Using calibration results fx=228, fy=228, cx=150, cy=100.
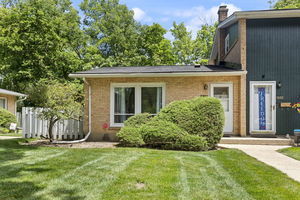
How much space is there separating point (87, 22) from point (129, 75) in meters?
23.1

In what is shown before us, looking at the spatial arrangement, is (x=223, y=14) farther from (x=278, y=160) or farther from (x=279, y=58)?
(x=278, y=160)

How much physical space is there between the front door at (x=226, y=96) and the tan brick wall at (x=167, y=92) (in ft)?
0.54

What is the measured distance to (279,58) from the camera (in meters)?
10.2

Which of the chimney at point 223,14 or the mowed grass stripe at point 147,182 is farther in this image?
the chimney at point 223,14

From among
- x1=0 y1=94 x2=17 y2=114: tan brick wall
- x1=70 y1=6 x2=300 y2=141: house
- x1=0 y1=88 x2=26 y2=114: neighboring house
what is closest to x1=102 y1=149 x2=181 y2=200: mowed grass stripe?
x1=70 y1=6 x2=300 y2=141: house

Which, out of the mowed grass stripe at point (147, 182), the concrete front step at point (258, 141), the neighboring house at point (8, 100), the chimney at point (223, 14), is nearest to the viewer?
the mowed grass stripe at point (147, 182)

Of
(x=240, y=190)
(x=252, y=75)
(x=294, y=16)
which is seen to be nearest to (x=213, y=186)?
(x=240, y=190)

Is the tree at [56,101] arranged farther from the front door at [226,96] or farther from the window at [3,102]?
the window at [3,102]

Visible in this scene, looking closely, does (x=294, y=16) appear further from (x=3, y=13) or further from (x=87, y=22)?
(x=87, y=22)

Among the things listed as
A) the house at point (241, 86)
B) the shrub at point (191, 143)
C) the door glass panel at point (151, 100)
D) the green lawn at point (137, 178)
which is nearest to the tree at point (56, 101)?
the house at point (241, 86)

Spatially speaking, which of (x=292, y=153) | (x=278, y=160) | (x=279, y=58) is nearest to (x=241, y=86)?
(x=279, y=58)

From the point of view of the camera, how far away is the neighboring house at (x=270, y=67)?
10.0m

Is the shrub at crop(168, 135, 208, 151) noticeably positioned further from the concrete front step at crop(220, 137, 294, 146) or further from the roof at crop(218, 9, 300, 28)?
the roof at crop(218, 9, 300, 28)

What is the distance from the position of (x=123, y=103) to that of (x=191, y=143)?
4004 millimetres
